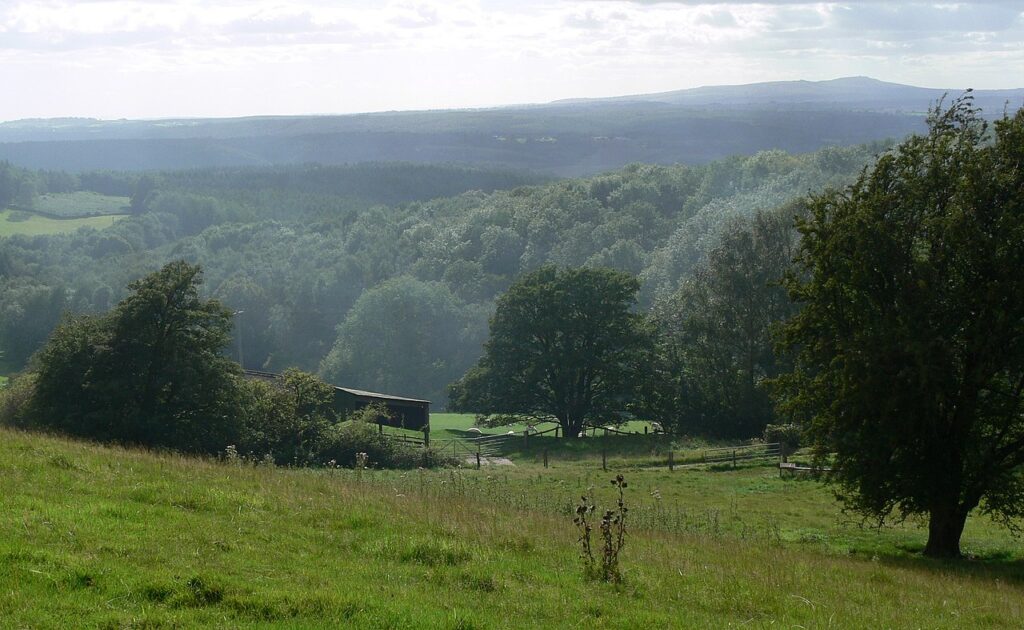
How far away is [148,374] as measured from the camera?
36531 millimetres

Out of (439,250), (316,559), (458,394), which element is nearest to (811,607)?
(316,559)

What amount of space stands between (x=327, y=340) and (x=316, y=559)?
123848 millimetres

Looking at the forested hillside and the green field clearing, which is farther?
the green field clearing

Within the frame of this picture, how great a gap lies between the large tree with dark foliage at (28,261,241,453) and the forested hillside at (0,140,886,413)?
44.8 m

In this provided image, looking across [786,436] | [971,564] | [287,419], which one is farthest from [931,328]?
[287,419]

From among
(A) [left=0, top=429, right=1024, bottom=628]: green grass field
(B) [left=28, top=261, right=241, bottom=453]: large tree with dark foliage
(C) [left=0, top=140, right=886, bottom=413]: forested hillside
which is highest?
(A) [left=0, top=429, right=1024, bottom=628]: green grass field

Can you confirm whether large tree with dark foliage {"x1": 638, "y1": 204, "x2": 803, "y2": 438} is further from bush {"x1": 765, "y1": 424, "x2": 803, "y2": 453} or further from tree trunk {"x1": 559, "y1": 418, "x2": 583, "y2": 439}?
bush {"x1": 765, "y1": 424, "x2": 803, "y2": 453}

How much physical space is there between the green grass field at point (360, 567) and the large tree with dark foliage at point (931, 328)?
70.8 inches

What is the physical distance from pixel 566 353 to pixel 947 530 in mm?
43369

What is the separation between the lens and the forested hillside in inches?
4247

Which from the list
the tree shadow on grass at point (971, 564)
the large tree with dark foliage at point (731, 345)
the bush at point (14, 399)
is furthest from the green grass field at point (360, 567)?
the large tree with dark foliage at point (731, 345)

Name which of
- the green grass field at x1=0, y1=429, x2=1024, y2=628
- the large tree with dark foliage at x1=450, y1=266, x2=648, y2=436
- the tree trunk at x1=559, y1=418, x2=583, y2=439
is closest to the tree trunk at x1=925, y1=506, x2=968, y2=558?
the green grass field at x1=0, y1=429, x2=1024, y2=628

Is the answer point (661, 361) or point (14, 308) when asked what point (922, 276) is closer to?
point (661, 361)

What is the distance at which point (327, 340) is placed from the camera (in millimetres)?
133125
